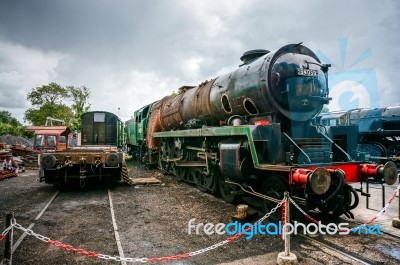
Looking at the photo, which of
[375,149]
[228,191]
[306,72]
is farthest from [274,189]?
[375,149]

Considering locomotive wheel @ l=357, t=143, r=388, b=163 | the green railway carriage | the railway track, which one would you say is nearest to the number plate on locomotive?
the railway track

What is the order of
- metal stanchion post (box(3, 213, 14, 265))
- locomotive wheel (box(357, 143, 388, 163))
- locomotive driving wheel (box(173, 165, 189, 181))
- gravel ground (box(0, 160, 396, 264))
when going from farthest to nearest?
locomotive wheel (box(357, 143, 388, 163)), locomotive driving wheel (box(173, 165, 189, 181)), gravel ground (box(0, 160, 396, 264)), metal stanchion post (box(3, 213, 14, 265))

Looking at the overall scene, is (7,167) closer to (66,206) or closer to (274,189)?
(66,206)

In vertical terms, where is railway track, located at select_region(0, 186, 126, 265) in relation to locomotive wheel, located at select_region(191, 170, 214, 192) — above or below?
below

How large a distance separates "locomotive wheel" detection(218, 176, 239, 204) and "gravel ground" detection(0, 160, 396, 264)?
16 centimetres

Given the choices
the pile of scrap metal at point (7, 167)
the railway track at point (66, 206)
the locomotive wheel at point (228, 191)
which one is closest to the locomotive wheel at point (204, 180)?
the locomotive wheel at point (228, 191)

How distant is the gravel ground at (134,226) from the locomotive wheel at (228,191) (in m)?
0.16

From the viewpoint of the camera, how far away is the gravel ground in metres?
3.86

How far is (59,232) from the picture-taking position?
4.82 m

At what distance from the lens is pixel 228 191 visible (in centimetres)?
696

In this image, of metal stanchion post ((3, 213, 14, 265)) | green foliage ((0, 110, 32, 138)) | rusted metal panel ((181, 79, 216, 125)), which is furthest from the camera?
green foliage ((0, 110, 32, 138))

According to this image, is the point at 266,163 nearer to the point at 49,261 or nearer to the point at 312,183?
the point at 312,183

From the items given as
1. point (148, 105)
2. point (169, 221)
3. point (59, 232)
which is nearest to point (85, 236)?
point (59, 232)

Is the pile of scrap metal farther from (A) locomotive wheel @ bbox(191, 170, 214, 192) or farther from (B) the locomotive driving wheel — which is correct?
(A) locomotive wheel @ bbox(191, 170, 214, 192)
